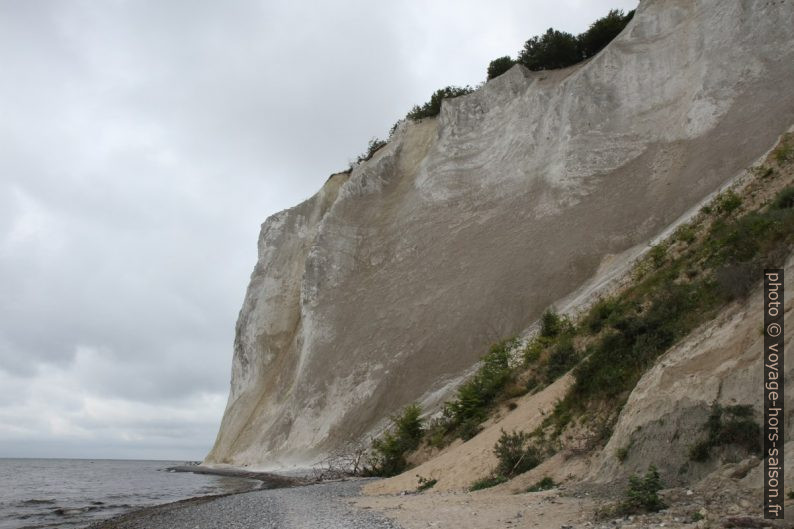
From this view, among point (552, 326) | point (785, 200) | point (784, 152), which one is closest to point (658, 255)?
point (552, 326)

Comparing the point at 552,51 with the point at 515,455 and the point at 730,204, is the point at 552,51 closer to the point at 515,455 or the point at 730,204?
the point at 730,204

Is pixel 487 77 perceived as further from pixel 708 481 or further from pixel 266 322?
pixel 708 481

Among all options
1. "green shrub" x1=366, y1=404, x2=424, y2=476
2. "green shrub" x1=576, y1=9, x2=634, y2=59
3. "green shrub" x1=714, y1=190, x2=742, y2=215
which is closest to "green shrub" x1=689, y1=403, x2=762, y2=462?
"green shrub" x1=714, y1=190, x2=742, y2=215

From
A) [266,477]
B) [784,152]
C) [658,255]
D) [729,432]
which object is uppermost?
[784,152]

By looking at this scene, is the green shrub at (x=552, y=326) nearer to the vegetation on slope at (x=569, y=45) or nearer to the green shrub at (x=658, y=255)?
the green shrub at (x=658, y=255)

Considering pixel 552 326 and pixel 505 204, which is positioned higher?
pixel 505 204

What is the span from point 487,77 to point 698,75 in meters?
16.6

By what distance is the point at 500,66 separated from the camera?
4031 cm

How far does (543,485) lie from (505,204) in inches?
888

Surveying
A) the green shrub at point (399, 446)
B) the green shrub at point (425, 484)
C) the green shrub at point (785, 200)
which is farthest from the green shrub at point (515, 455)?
the green shrub at point (399, 446)

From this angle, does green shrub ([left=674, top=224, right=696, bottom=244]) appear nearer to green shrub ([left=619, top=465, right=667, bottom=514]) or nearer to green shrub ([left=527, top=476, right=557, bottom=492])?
green shrub ([left=527, top=476, right=557, bottom=492])

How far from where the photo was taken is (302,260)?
137 feet

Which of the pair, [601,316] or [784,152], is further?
[784,152]

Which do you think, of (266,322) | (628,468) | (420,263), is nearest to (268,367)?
(266,322)
